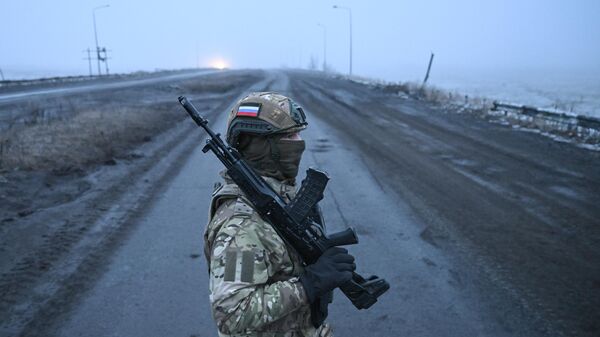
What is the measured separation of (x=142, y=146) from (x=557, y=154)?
969 cm

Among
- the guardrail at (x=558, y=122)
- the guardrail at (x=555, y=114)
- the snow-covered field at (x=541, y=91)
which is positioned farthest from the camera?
the snow-covered field at (x=541, y=91)

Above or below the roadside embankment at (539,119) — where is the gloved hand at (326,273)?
above

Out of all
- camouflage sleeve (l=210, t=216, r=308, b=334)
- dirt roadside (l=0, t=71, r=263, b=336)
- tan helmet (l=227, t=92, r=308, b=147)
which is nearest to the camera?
camouflage sleeve (l=210, t=216, r=308, b=334)

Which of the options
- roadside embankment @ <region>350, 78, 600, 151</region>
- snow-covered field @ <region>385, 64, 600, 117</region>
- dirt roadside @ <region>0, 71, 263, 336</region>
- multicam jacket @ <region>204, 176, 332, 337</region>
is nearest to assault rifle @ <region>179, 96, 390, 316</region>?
multicam jacket @ <region>204, 176, 332, 337</region>

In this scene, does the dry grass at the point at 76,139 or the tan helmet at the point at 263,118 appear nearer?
the tan helmet at the point at 263,118

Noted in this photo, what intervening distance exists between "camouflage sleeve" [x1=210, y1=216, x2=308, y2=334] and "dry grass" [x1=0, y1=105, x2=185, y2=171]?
7.77m

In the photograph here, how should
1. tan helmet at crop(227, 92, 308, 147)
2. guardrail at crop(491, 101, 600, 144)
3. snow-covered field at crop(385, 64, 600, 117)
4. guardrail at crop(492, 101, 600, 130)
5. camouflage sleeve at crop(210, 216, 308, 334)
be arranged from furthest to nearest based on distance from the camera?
snow-covered field at crop(385, 64, 600, 117)
guardrail at crop(492, 101, 600, 130)
guardrail at crop(491, 101, 600, 144)
tan helmet at crop(227, 92, 308, 147)
camouflage sleeve at crop(210, 216, 308, 334)

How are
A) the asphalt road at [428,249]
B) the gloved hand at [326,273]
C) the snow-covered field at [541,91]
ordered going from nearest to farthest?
1. the gloved hand at [326,273]
2. the asphalt road at [428,249]
3. the snow-covered field at [541,91]

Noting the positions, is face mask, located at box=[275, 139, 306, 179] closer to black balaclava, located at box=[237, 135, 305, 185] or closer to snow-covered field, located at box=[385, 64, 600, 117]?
black balaclava, located at box=[237, 135, 305, 185]

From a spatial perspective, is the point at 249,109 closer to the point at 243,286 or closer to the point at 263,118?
the point at 263,118

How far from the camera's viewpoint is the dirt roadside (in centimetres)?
391

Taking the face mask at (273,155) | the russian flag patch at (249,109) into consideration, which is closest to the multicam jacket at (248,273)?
the face mask at (273,155)

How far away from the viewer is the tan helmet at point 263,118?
194 centimetres

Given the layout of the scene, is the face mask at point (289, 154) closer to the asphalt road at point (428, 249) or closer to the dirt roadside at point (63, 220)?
the asphalt road at point (428, 249)
